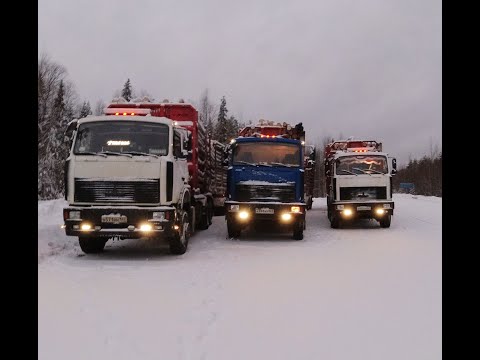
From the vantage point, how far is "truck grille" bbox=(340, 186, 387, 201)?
1529cm

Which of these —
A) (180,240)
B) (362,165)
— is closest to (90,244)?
(180,240)

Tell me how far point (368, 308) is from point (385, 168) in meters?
10.9

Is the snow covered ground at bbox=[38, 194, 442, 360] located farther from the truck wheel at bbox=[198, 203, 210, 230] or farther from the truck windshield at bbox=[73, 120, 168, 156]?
the truck wheel at bbox=[198, 203, 210, 230]

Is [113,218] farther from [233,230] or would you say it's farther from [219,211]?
[219,211]

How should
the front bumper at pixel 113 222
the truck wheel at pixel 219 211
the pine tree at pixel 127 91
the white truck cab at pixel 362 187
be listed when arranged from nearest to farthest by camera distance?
the front bumper at pixel 113 222
the white truck cab at pixel 362 187
the truck wheel at pixel 219 211
the pine tree at pixel 127 91

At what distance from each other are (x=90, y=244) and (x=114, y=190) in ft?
6.40

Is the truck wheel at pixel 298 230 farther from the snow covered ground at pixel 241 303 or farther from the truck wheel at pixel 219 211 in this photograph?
the truck wheel at pixel 219 211

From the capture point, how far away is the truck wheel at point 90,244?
9.89 meters

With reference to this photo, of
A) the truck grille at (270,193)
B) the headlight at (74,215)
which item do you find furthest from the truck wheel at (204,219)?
the headlight at (74,215)

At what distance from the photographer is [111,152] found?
9055 mm

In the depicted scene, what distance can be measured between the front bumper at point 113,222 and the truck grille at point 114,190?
7.5 inches

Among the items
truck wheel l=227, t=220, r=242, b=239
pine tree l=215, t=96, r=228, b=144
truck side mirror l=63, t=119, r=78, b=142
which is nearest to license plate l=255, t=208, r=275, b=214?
truck wheel l=227, t=220, r=242, b=239
